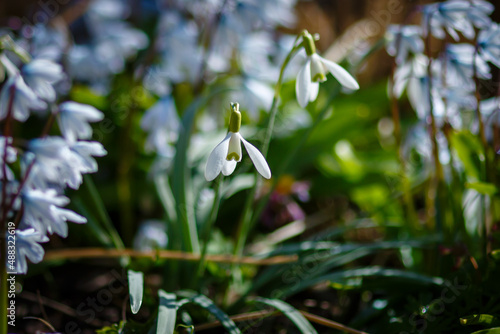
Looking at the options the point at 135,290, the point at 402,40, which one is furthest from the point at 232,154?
the point at 402,40

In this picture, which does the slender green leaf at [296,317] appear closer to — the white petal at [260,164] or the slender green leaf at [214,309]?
the slender green leaf at [214,309]

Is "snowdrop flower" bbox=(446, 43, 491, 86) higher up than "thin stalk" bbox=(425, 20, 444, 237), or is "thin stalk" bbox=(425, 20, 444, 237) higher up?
"snowdrop flower" bbox=(446, 43, 491, 86)

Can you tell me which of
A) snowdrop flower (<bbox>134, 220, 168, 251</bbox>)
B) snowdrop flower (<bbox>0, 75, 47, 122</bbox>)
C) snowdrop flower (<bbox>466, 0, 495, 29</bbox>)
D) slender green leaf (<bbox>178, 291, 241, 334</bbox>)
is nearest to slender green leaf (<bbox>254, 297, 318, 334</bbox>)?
slender green leaf (<bbox>178, 291, 241, 334</bbox>)

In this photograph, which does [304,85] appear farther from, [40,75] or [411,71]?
[40,75]

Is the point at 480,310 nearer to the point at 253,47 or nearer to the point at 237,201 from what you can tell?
the point at 237,201

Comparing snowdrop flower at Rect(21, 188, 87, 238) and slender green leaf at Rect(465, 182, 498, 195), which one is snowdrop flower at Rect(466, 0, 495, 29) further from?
snowdrop flower at Rect(21, 188, 87, 238)
